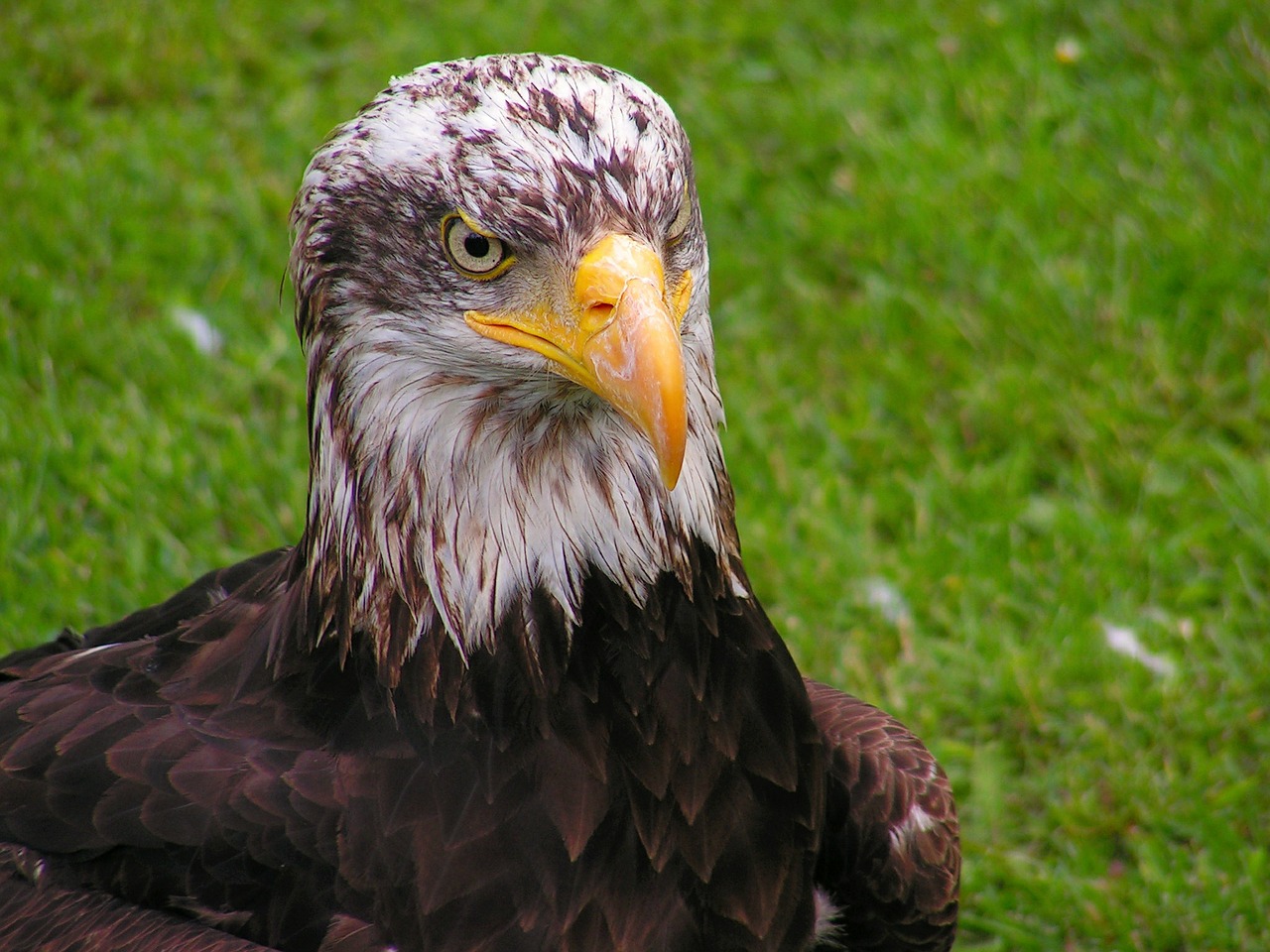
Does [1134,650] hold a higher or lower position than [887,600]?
lower

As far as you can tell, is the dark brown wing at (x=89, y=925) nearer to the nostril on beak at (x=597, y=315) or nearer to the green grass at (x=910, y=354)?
the nostril on beak at (x=597, y=315)

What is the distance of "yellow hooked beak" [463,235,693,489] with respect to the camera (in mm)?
2408

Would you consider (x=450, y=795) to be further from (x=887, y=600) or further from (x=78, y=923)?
(x=887, y=600)

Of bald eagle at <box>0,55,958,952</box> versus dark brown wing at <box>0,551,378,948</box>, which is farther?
dark brown wing at <box>0,551,378,948</box>

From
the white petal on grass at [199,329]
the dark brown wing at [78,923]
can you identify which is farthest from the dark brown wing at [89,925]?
the white petal on grass at [199,329]

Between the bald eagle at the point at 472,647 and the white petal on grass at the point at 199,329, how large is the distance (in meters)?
2.95

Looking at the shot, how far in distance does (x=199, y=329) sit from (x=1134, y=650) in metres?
3.69

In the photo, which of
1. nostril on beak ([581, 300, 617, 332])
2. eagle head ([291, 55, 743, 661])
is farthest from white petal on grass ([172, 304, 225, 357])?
nostril on beak ([581, 300, 617, 332])

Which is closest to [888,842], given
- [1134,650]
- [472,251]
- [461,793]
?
[461,793]

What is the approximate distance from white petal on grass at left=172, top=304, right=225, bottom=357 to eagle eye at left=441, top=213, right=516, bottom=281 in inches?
135

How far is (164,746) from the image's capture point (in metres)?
2.87

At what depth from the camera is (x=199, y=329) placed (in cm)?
584

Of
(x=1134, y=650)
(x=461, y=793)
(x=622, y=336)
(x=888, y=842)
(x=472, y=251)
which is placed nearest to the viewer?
(x=622, y=336)

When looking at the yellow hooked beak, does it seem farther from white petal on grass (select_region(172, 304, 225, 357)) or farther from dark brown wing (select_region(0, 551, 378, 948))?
white petal on grass (select_region(172, 304, 225, 357))
